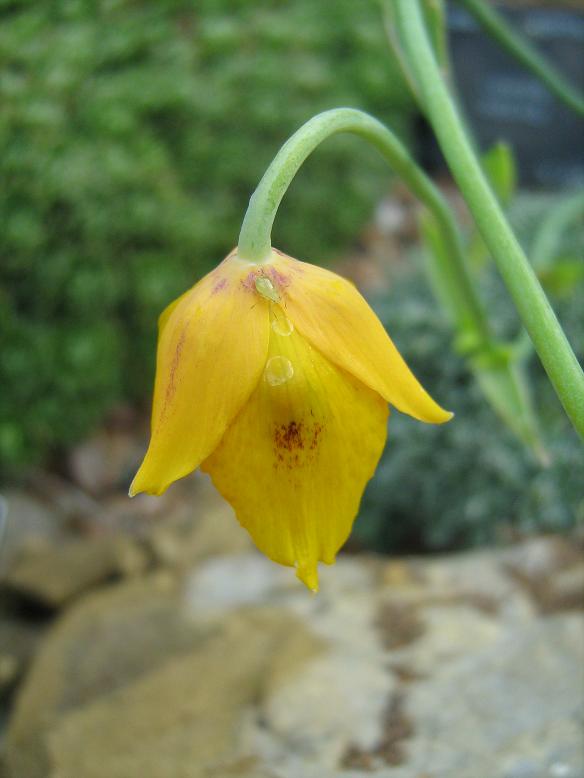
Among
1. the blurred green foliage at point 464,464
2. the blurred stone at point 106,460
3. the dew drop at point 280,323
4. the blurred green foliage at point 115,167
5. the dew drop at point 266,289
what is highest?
the dew drop at point 266,289

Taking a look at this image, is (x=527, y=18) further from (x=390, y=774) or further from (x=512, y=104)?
(x=390, y=774)

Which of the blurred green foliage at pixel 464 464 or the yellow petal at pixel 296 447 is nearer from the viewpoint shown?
the yellow petal at pixel 296 447

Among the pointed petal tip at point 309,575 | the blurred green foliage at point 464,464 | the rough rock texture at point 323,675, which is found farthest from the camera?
the blurred green foliage at point 464,464

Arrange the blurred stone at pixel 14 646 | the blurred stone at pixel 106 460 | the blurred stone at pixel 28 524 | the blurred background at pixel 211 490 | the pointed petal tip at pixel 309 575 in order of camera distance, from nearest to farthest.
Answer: the pointed petal tip at pixel 309 575 → the blurred background at pixel 211 490 → the blurred stone at pixel 14 646 → the blurred stone at pixel 28 524 → the blurred stone at pixel 106 460

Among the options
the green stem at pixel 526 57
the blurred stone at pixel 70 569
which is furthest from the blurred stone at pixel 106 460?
the green stem at pixel 526 57

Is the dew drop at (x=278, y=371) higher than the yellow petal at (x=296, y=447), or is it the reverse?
the dew drop at (x=278, y=371)

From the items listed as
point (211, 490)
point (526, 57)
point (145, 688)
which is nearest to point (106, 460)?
point (211, 490)

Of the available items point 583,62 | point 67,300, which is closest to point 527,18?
point 583,62

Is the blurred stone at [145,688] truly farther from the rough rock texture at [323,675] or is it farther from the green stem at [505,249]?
the green stem at [505,249]
